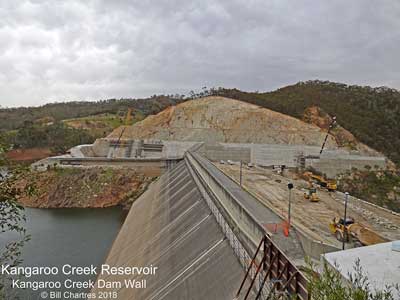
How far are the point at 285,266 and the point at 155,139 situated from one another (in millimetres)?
40466

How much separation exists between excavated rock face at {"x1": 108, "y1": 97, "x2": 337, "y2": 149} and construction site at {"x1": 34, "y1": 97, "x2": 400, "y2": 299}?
0.15 m

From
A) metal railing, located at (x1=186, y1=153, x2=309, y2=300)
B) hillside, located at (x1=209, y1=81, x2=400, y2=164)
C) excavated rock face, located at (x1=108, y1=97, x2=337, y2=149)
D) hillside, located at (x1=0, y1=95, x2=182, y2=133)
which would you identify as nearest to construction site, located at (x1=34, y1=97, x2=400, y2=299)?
metal railing, located at (x1=186, y1=153, x2=309, y2=300)

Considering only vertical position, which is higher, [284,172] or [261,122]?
[261,122]

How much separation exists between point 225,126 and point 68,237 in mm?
29317

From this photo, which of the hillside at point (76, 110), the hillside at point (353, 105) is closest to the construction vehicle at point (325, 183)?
the hillside at point (353, 105)

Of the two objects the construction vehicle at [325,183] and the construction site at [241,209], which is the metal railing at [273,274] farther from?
the construction vehicle at [325,183]

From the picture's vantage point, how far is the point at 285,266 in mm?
4621

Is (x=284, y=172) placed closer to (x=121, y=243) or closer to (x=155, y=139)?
(x=155, y=139)

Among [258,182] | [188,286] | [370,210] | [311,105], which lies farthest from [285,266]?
[311,105]

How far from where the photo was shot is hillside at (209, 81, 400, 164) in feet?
163

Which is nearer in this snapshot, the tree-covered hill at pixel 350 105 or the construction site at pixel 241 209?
the construction site at pixel 241 209

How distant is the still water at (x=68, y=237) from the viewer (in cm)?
1723

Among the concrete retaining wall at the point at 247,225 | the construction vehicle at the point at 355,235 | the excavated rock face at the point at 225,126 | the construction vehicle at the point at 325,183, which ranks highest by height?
the excavated rock face at the point at 225,126

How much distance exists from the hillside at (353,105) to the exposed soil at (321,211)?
2612 centimetres
